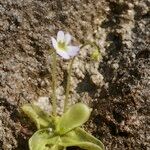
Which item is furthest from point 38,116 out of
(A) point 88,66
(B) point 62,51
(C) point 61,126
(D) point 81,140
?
(A) point 88,66

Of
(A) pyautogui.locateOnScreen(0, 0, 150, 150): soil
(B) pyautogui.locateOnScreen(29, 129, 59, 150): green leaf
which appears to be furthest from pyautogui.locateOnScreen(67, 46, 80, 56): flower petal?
(B) pyautogui.locateOnScreen(29, 129, 59, 150): green leaf

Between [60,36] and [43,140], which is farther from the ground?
[60,36]

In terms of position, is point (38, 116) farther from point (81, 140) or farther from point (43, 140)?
point (81, 140)

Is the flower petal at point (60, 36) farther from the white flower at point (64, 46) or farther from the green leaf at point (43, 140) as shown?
the green leaf at point (43, 140)

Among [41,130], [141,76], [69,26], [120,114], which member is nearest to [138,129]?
[120,114]

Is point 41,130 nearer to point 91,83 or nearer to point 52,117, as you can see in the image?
point 52,117

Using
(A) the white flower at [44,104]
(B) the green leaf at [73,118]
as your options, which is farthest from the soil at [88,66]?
(B) the green leaf at [73,118]
